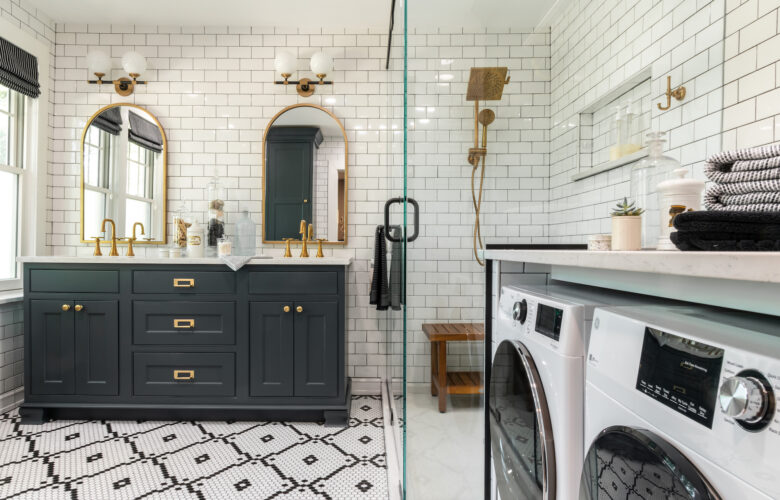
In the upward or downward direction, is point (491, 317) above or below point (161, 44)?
below

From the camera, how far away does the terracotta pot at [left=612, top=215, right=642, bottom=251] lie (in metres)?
0.87

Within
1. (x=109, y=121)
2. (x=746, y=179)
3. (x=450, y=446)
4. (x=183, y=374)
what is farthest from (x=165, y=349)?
(x=746, y=179)

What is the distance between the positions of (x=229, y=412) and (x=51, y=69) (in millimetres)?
2646

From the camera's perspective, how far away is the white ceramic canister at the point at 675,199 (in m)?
0.84

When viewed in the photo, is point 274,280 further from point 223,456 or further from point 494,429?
point 494,429

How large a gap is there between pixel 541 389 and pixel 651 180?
1.86 ft

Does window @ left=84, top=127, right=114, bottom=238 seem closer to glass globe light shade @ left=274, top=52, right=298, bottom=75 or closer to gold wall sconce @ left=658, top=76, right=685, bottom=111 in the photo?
glass globe light shade @ left=274, top=52, right=298, bottom=75

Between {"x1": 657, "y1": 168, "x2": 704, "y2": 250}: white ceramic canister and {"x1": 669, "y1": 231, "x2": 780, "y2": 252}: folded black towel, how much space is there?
0.83 feet

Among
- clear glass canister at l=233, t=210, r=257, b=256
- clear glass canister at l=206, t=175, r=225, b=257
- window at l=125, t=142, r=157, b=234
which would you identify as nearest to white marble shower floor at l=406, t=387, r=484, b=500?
clear glass canister at l=233, t=210, r=257, b=256

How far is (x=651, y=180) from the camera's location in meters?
0.96

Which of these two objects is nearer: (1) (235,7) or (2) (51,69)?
(1) (235,7)

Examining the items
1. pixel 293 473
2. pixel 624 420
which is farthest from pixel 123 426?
pixel 624 420

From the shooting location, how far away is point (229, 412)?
2.36 meters

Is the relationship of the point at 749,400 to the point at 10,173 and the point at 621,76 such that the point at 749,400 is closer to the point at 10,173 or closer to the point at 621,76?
the point at 621,76
